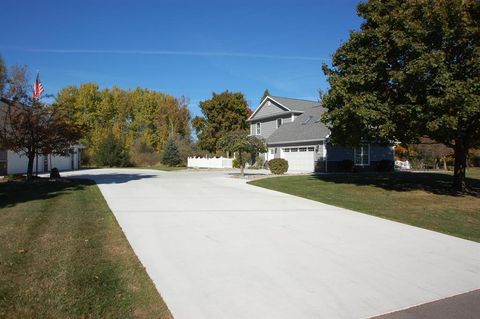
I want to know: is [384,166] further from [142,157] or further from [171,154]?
[142,157]

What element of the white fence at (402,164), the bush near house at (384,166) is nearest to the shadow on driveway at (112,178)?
the bush near house at (384,166)

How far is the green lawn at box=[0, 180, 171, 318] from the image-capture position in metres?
4.13

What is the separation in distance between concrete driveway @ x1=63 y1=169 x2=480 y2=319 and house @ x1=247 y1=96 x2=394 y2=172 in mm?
17439

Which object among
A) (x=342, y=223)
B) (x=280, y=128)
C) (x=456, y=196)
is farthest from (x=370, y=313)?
(x=280, y=128)

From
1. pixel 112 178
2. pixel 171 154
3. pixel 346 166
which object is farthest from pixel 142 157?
pixel 346 166

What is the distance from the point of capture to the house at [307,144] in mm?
28953

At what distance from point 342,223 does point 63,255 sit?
6.00 meters

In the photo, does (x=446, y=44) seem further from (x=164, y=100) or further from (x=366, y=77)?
(x=164, y=100)

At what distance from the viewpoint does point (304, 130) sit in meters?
31.7

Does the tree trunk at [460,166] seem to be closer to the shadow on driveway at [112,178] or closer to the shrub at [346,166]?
the shrub at [346,166]

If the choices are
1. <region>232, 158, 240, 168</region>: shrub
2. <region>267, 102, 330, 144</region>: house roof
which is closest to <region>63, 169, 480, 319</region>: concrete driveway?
<region>267, 102, 330, 144</region>: house roof

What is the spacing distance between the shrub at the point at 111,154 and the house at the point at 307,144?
17.7 meters

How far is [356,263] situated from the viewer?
19.7 ft

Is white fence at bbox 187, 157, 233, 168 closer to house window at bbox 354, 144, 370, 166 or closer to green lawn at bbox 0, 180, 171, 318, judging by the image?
house window at bbox 354, 144, 370, 166
